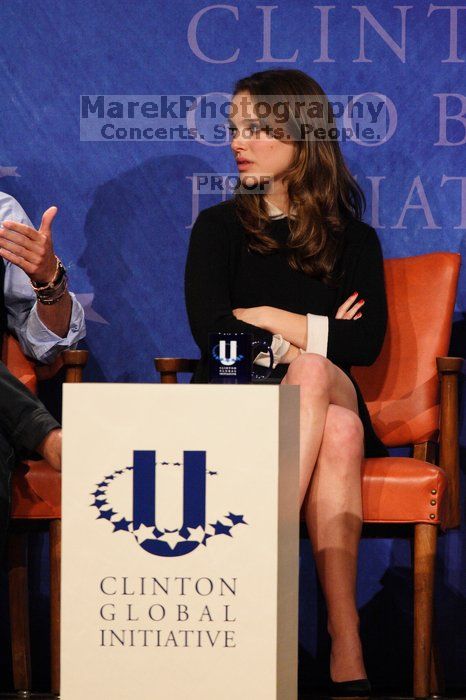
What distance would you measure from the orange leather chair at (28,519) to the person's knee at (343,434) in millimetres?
654

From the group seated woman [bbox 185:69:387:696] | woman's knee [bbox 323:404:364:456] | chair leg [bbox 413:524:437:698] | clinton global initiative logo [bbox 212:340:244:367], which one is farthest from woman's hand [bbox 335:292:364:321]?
clinton global initiative logo [bbox 212:340:244:367]

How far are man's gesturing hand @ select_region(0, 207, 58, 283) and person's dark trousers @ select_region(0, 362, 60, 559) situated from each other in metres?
0.29

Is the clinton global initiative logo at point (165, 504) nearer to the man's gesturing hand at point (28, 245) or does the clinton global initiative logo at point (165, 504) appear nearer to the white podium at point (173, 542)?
the white podium at point (173, 542)

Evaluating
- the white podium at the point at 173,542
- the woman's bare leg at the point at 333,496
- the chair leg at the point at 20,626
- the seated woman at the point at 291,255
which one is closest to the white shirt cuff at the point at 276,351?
the seated woman at the point at 291,255

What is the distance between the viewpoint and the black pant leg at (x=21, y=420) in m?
2.41

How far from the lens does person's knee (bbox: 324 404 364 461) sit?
2324mm

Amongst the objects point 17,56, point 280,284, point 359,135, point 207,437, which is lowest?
point 207,437

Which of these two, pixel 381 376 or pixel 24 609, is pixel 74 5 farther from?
pixel 24 609

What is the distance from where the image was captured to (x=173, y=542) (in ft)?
5.54

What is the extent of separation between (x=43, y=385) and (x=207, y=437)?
1667mm

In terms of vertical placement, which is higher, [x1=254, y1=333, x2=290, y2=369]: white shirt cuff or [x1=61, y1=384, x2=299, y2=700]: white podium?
[x1=254, y1=333, x2=290, y2=369]: white shirt cuff

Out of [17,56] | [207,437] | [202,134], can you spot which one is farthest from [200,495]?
[17,56]

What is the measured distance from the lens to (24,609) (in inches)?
110

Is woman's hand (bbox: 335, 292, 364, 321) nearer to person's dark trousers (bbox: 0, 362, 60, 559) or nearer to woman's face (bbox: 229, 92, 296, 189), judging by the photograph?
woman's face (bbox: 229, 92, 296, 189)
